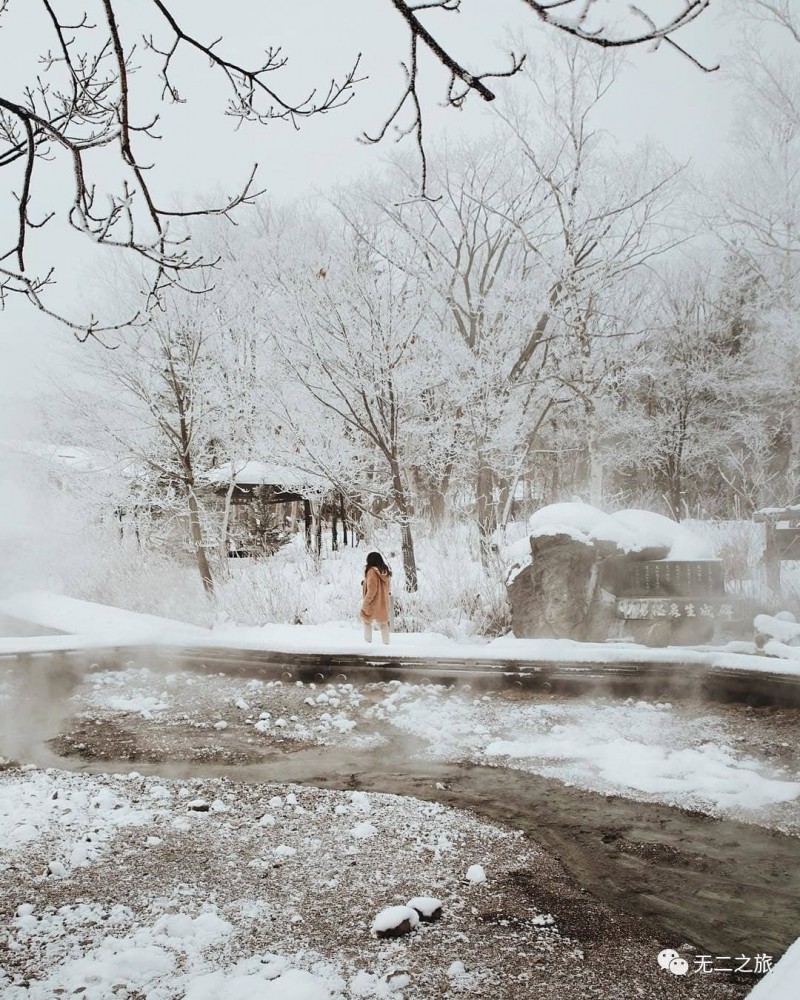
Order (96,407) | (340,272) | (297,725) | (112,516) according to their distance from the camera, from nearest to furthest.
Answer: (297,725) < (340,272) < (96,407) < (112,516)

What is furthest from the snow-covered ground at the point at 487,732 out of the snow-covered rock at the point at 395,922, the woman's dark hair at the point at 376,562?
the snow-covered rock at the point at 395,922

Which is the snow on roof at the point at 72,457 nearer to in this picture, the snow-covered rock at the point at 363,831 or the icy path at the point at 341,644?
the icy path at the point at 341,644

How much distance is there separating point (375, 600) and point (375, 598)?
2 cm

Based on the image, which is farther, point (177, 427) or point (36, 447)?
point (36, 447)

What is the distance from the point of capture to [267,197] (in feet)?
65.3

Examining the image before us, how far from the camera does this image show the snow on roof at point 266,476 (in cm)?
1356

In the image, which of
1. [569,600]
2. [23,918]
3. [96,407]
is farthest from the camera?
[96,407]

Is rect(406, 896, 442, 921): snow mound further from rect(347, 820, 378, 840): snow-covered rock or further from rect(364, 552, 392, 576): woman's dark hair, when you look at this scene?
rect(364, 552, 392, 576): woman's dark hair

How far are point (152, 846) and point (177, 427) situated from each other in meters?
10.5

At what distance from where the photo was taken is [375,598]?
717 centimetres

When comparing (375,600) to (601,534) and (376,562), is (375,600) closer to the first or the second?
(376,562)

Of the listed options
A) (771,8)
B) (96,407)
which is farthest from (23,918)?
(771,8)

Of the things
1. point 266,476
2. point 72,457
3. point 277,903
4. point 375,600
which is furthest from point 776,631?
point 72,457

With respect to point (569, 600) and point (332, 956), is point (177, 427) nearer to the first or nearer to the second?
point (569, 600)
